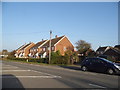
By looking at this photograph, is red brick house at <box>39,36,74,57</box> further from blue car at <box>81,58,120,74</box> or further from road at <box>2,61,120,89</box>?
road at <box>2,61,120,89</box>

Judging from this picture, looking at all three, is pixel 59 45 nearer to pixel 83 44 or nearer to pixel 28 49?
pixel 83 44

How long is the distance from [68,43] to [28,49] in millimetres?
32071

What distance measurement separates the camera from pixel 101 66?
16.2 meters

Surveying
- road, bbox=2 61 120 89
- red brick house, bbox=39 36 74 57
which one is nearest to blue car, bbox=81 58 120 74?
road, bbox=2 61 120 89

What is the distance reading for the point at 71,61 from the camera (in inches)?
1319

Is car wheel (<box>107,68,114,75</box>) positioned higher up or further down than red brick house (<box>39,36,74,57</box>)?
further down

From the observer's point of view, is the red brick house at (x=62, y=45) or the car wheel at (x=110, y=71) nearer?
the car wheel at (x=110, y=71)

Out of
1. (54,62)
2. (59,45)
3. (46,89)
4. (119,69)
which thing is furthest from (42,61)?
(46,89)

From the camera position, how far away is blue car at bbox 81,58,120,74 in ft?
49.2

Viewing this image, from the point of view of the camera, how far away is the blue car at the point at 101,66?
1500 centimetres

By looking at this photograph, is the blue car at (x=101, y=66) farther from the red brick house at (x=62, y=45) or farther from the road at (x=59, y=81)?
the red brick house at (x=62, y=45)

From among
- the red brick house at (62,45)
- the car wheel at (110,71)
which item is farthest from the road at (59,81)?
the red brick house at (62,45)

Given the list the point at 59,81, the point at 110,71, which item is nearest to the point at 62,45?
the point at 110,71

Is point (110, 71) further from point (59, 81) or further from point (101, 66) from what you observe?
point (59, 81)
